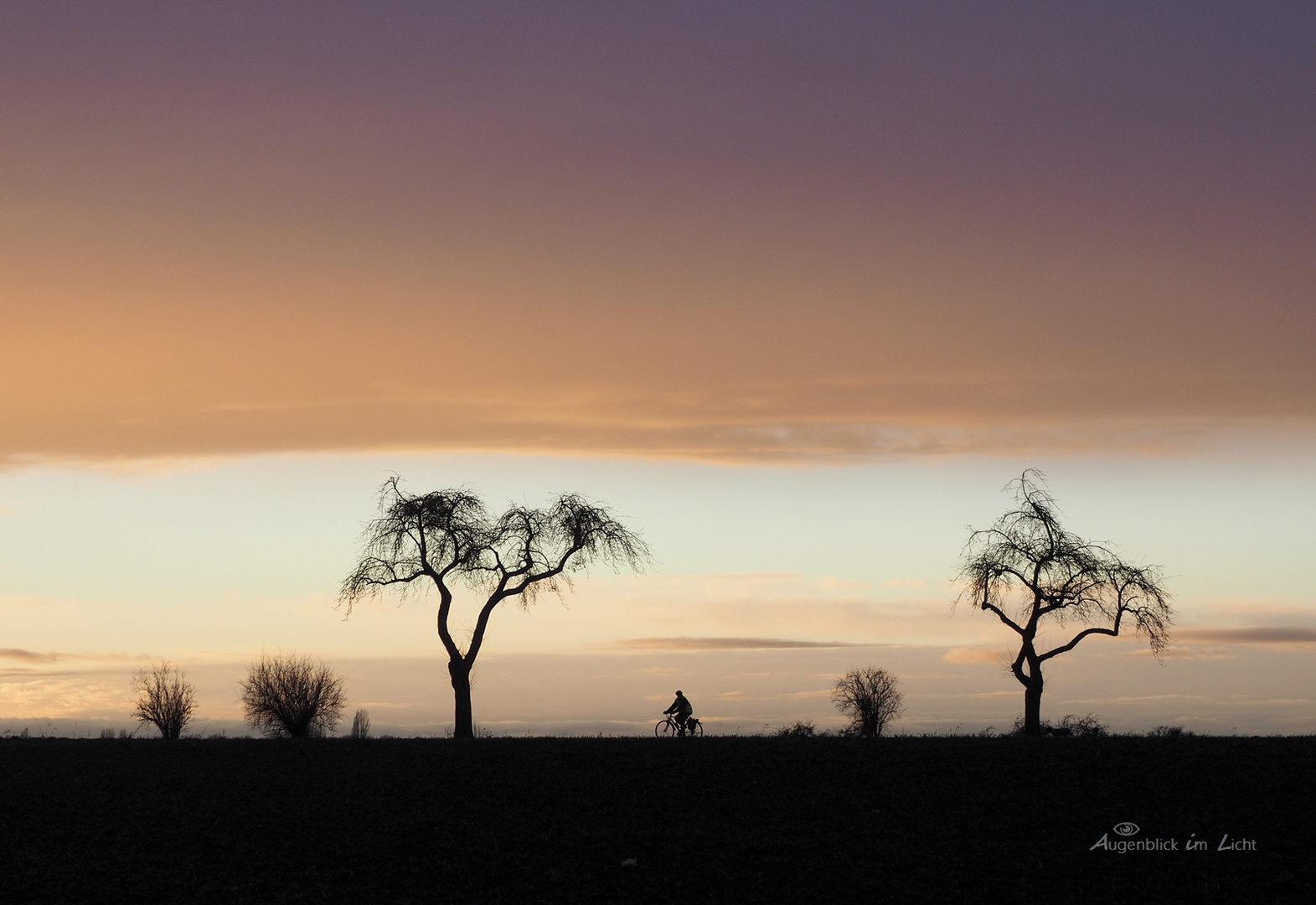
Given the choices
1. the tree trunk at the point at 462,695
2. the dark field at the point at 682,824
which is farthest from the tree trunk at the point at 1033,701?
the tree trunk at the point at 462,695

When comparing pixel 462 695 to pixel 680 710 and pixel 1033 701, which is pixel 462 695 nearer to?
pixel 680 710

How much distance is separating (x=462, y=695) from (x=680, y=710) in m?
9.31

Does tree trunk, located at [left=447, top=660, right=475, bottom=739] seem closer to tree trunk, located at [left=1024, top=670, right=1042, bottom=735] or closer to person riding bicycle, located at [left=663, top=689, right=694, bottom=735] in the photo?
person riding bicycle, located at [left=663, top=689, right=694, bottom=735]

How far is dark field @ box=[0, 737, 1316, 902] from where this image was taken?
2659cm

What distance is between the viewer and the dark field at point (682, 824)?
2659cm

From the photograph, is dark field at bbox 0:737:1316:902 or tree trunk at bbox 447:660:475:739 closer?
dark field at bbox 0:737:1316:902

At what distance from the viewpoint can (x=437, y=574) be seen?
5081 centimetres

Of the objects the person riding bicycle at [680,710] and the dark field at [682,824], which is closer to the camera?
the dark field at [682,824]

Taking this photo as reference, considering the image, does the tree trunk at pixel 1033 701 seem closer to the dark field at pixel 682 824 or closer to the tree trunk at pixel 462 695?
the dark field at pixel 682 824

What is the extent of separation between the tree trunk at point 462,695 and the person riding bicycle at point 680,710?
27.1 ft

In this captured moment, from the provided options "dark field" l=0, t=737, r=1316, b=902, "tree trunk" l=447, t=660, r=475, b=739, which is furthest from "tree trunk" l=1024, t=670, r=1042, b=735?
"tree trunk" l=447, t=660, r=475, b=739

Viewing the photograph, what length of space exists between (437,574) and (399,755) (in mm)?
11784

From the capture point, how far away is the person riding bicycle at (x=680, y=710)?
47062 millimetres

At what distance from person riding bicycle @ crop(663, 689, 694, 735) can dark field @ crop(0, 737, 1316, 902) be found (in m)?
7.24
